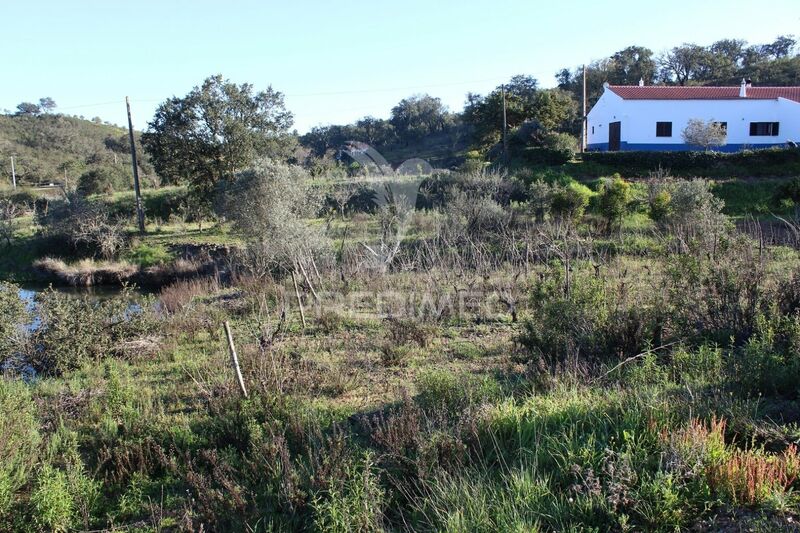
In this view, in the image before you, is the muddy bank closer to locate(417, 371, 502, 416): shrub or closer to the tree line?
the tree line

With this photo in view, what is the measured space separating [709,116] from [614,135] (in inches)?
172

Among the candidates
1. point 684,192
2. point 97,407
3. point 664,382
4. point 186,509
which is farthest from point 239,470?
point 684,192

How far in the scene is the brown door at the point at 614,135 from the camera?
2884 centimetres

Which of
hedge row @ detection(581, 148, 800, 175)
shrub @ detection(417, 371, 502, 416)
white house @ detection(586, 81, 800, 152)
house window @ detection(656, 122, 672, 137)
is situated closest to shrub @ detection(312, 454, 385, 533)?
shrub @ detection(417, 371, 502, 416)

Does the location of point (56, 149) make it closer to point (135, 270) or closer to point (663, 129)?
point (135, 270)

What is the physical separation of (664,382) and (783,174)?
20099 millimetres

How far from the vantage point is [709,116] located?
27.3 meters

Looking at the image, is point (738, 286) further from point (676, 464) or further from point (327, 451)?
point (327, 451)

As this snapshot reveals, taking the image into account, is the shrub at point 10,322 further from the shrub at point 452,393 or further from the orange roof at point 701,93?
the orange roof at point 701,93

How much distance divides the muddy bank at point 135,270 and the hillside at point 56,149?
1614cm

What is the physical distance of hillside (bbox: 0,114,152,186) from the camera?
3972 centimetres

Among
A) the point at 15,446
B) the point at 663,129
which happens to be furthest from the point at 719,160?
the point at 15,446

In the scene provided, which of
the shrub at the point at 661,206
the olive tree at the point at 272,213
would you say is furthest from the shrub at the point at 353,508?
the shrub at the point at 661,206

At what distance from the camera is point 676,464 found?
3.12m
